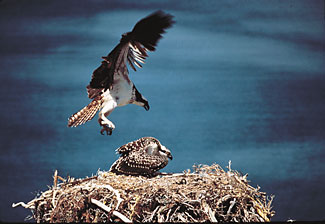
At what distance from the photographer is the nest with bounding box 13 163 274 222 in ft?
4.90

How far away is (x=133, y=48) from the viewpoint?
6.39 feet

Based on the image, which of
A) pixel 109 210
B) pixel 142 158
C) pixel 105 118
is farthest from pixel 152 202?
pixel 105 118

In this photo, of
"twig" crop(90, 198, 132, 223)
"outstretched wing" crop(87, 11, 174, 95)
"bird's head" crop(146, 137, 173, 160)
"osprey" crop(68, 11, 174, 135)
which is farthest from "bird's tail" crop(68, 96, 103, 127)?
"twig" crop(90, 198, 132, 223)

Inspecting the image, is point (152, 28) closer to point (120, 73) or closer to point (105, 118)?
point (120, 73)

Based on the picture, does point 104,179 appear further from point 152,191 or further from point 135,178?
point 152,191

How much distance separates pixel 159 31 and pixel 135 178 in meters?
0.66

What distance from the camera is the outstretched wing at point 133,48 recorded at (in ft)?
6.01

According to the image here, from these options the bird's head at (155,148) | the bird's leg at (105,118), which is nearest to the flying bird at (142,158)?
the bird's head at (155,148)

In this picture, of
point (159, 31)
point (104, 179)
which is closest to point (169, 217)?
point (104, 179)

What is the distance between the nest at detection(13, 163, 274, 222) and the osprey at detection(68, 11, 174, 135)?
1.18 feet

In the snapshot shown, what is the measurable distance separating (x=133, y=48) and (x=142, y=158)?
51 cm

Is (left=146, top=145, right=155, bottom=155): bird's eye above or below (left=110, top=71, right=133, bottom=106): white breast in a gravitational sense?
below

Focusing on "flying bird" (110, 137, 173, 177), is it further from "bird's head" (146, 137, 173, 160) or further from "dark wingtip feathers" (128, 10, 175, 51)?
"dark wingtip feathers" (128, 10, 175, 51)

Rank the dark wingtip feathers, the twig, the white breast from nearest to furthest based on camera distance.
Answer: the twig < the dark wingtip feathers < the white breast
